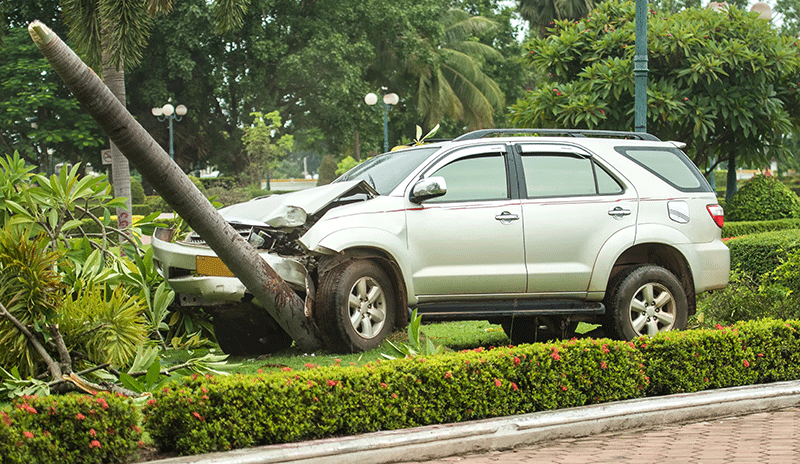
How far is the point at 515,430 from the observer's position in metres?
5.38

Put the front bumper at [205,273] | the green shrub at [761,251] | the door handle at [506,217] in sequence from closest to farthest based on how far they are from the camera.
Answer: the front bumper at [205,273]
the door handle at [506,217]
the green shrub at [761,251]

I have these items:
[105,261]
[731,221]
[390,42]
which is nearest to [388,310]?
[105,261]

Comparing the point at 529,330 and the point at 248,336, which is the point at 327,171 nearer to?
the point at 529,330

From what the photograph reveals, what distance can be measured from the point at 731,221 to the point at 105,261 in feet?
48.5

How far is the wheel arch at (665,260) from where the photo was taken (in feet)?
25.8

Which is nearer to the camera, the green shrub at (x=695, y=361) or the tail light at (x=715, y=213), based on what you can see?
the green shrub at (x=695, y=361)

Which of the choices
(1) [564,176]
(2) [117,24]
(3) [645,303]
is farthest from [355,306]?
(2) [117,24]

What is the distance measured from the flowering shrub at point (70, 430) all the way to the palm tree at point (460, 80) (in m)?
36.3

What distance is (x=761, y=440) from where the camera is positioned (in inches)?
217

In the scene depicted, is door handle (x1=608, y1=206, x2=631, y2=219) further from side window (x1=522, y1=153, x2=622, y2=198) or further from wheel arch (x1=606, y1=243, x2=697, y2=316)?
wheel arch (x1=606, y1=243, x2=697, y2=316)

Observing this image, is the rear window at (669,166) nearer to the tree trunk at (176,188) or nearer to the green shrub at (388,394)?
the green shrub at (388,394)

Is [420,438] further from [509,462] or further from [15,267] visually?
[15,267]

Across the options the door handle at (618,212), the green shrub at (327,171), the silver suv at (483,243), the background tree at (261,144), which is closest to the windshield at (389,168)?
the silver suv at (483,243)

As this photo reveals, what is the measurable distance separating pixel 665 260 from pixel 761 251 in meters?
3.23
